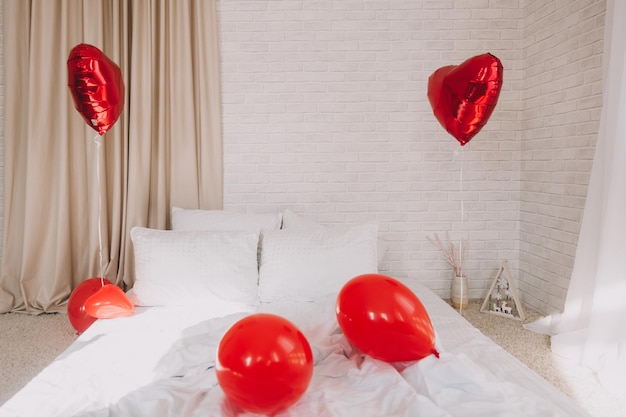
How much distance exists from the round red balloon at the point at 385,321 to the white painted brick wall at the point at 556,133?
1614 millimetres

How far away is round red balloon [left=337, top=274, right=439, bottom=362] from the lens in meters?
1.35

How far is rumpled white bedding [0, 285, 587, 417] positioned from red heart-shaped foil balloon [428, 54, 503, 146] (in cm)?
101

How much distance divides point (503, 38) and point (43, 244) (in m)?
3.14

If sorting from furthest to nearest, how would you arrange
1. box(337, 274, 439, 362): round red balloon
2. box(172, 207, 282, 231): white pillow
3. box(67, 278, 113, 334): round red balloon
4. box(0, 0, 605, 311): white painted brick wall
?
box(0, 0, 605, 311): white painted brick wall, box(172, 207, 282, 231): white pillow, box(67, 278, 113, 334): round red balloon, box(337, 274, 439, 362): round red balloon

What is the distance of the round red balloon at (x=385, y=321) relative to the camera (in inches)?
53.1

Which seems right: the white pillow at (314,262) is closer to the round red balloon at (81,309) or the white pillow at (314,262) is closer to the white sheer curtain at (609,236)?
the round red balloon at (81,309)

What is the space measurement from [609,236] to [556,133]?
85cm

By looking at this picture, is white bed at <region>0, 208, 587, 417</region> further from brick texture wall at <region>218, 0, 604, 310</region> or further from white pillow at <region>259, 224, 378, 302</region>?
brick texture wall at <region>218, 0, 604, 310</region>

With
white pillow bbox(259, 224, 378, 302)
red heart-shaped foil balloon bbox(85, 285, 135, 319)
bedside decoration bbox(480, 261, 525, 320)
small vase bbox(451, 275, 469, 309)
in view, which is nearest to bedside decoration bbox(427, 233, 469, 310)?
small vase bbox(451, 275, 469, 309)

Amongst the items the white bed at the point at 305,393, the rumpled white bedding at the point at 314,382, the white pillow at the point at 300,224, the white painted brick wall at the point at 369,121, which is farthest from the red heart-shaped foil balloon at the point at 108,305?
the white painted brick wall at the point at 369,121

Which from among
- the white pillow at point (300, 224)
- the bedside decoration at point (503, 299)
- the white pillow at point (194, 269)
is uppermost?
the white pillow at point (300, 224)

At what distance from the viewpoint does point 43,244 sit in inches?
118

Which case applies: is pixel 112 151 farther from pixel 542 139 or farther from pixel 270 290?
pixel 542 139

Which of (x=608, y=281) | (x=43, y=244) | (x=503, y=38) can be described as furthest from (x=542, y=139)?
(x=43, y=244)
